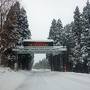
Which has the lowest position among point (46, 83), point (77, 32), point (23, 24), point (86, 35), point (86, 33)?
point (46, 83)

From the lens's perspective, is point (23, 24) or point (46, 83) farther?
point (23, 24)

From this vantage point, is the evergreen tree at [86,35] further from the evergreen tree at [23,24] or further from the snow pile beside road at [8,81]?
the snow pile beside road at [8,81]

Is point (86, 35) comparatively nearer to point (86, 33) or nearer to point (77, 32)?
point (86, 33)

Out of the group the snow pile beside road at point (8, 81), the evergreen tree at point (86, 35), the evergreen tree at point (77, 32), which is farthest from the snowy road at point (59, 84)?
the evergreen tree at point (77, 32)

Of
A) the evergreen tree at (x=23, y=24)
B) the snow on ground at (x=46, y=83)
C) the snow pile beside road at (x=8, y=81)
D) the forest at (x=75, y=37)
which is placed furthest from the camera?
the evergreen tree at (x=23, y=24)

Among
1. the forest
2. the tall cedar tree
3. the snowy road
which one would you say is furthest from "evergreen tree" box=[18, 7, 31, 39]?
the snowy road

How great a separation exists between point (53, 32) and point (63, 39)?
5301mm

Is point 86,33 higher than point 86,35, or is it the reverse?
point 86,33

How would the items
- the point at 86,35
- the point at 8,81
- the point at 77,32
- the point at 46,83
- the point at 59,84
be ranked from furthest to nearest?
the point at 77,32
the point at 86,35
the point at 8,81
the point at 46,83
the point at 59,84

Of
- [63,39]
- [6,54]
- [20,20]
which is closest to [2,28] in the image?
[6,54]

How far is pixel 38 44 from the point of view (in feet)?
208

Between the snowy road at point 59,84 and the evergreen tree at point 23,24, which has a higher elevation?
the evergreen tree at point 23,24

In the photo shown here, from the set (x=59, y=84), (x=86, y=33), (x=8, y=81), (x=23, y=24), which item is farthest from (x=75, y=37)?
(x=59, y=84)

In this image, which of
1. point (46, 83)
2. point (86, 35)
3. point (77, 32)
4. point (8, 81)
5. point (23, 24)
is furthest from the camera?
point (23, 24)
